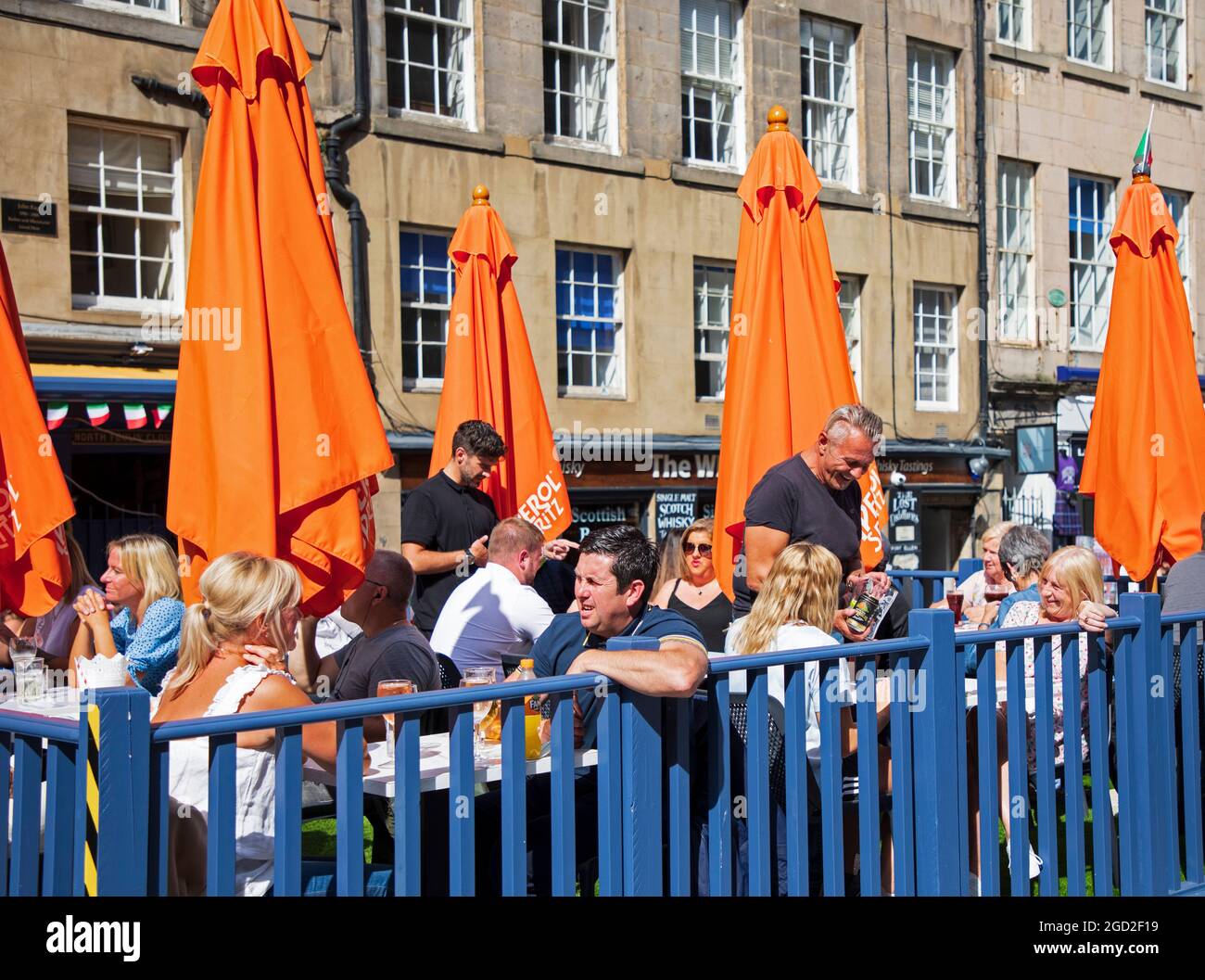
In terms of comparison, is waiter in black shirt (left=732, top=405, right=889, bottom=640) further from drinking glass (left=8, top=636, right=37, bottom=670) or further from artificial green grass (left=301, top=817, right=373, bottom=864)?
drinking glass (left=8, top=636, right=37, bottom=670)

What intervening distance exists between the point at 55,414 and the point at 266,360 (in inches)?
291

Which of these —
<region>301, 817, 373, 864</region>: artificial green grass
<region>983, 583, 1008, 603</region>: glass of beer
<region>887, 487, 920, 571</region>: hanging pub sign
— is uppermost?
<region>983, 583, 1008, 603</region>: glass of beer

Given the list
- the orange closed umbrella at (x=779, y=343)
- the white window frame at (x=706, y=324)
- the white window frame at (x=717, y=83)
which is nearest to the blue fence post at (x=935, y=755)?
the orange closed umbrella at (x=779, y=343)

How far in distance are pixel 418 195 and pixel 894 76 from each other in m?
7.99

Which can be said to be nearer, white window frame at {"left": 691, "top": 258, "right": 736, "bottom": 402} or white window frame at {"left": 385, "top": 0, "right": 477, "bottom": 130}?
white window frame at {"left": 385, "top": 0, "right": 477, "bottom": 130}

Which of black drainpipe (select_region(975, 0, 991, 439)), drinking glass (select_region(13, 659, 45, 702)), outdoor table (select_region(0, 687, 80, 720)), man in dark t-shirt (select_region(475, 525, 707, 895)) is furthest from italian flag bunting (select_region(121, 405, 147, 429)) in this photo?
black drainpipe (select_region(975, 0, 991, 439))

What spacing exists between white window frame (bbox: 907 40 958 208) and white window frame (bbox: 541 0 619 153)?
204 inches

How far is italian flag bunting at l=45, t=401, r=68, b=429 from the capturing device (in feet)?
38.4

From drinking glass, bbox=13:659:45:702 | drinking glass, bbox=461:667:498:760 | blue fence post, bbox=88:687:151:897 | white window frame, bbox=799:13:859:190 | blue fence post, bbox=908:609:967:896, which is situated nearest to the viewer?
blue fence post, bbox=88:687:151:897

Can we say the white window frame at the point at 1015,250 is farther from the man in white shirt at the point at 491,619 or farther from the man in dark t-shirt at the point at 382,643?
the man in dark t-shirt at the point at 382,643

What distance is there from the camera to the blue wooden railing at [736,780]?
2.75 meters

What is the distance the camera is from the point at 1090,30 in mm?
22062

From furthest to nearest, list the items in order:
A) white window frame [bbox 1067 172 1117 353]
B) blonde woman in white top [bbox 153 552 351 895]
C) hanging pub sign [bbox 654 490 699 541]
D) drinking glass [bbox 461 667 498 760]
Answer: white window frame [bbox 1067 172 1117 353], hanging pub sign [bbox 654 490 699 541], drinking glass [bbox 461 667 498 760], blonde woman in white top [bbox 153 552 351 895]

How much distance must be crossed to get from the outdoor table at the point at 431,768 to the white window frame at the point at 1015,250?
17.9 meters
